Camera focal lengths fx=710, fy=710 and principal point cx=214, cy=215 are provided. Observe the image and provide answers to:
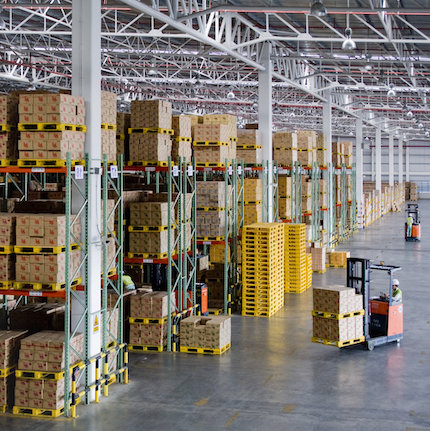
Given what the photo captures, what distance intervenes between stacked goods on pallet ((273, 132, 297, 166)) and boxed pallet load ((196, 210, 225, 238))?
6.68 m

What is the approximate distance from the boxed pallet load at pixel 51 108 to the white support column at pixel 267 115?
10.7 m

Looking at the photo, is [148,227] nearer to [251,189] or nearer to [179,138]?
[179,138]

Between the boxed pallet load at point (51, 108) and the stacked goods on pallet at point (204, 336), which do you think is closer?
the boxed pallet load at point (51, 108)

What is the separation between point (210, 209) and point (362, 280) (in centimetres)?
441

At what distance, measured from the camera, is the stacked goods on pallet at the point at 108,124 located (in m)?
12.1

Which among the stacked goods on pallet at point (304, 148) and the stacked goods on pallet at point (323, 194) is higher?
the stacked goods on pallet at point (304, 148)

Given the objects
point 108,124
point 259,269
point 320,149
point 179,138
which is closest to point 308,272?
point 259,269

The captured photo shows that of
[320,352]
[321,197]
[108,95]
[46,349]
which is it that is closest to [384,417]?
[320,352]

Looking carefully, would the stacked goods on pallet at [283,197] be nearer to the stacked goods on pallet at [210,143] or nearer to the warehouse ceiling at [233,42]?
the warehouse ceiling at [233,42]

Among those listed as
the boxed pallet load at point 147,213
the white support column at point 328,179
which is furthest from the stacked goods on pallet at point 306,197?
the boxed pallet load at point 147,213

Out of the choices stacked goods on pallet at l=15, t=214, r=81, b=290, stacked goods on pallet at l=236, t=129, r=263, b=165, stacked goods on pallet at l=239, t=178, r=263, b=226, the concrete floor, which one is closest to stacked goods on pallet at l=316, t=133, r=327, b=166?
stacked goods on pallet at l=236, t=129, r=263, b=165

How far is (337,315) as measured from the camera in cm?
1359

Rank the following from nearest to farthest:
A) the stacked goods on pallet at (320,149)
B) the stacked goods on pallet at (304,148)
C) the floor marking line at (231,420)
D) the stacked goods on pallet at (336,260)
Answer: the floor marking line at (231,420) → the stacked goods on pallet at (304,148) → the stacked goods on pallet at (336,260) → the stacked goods on pallet at (320,149)

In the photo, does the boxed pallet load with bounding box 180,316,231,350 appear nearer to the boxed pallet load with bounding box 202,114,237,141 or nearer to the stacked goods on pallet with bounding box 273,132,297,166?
the boxed pallet load with bounding box 202,114,237,141
